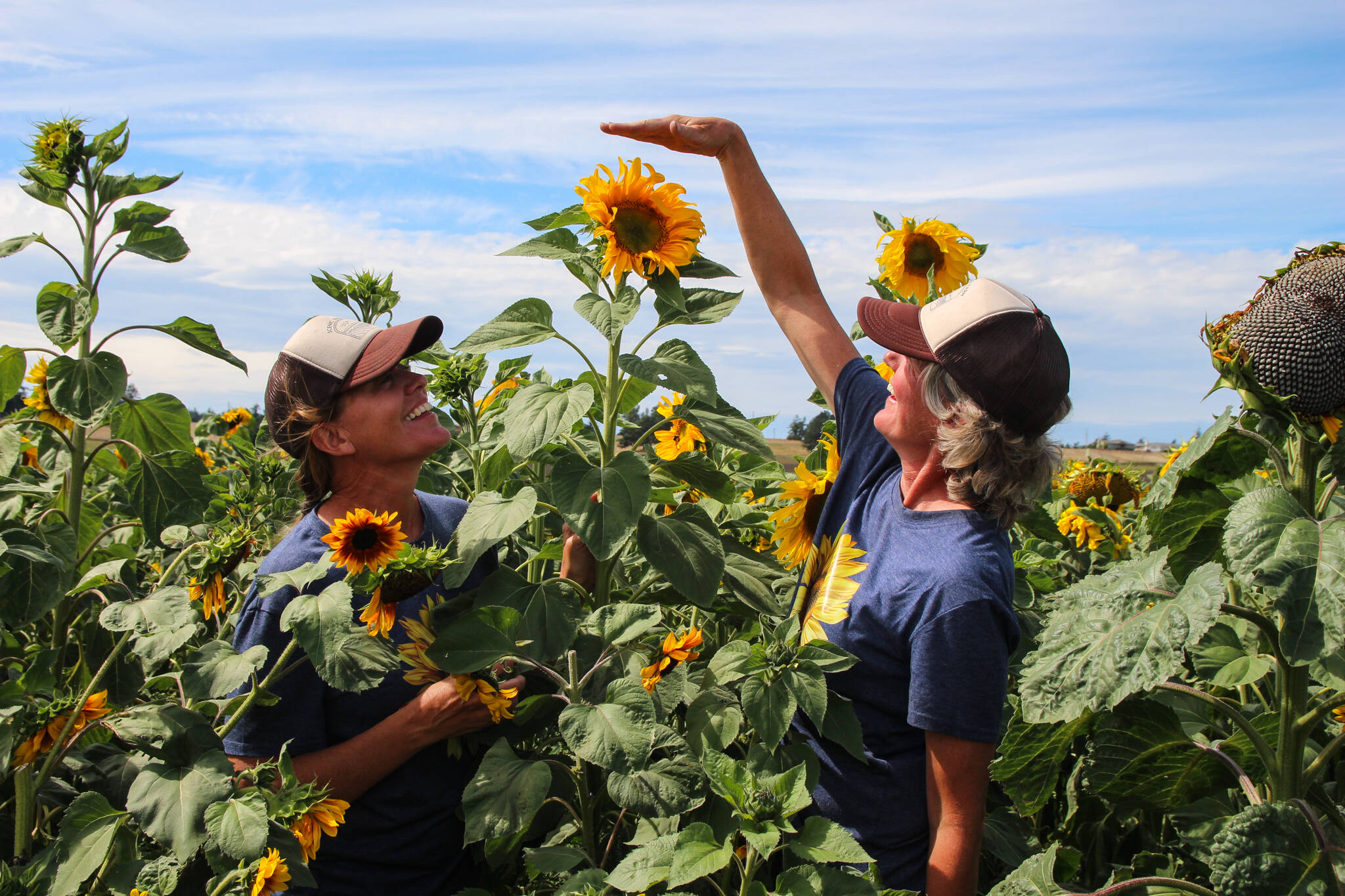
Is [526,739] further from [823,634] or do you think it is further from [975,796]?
[975,796]

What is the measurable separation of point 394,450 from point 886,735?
1234mm

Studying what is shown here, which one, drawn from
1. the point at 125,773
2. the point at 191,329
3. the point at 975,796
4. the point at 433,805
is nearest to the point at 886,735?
the point at 975,796

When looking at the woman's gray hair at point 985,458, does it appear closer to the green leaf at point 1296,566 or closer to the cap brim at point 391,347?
the green leaf at point 1296,566

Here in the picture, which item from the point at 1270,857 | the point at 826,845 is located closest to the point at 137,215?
the point at 826,845

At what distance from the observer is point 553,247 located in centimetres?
191

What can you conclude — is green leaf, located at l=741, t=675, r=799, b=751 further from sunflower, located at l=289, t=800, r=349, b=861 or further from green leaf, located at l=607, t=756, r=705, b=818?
sunflower, located at l=289, t=800, r=349, b=861

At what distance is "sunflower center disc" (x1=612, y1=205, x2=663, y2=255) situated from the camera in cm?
186

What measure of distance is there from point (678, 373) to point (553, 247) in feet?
1.23

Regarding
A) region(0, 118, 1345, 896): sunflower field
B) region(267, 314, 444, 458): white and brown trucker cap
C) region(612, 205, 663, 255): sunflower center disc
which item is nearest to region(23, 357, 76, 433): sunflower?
region(0, 118, 1345, 896): sunflower field

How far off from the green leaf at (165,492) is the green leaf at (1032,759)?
2165 mm

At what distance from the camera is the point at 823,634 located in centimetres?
189

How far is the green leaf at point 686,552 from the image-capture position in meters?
1.81

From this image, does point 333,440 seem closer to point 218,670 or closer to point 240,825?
point 218,670

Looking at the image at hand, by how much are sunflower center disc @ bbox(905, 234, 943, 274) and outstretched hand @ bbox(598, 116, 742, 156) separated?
747 millimetres
